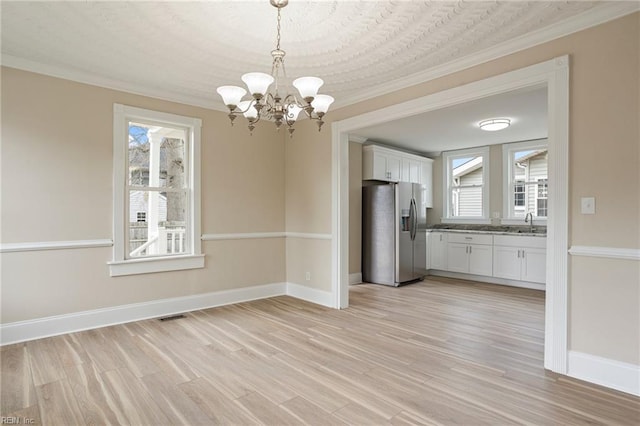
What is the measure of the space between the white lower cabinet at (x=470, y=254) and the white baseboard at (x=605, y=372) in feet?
12.2

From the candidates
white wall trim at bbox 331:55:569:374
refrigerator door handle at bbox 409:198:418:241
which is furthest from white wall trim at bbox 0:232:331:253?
white wall trim at bbox 331:55:569:374

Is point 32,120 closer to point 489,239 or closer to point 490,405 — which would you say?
point 490,405

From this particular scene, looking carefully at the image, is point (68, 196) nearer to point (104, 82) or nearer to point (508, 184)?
point (104, 82)

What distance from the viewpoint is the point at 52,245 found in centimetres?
341

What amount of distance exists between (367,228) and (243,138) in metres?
2.72

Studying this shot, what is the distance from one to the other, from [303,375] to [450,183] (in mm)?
5840

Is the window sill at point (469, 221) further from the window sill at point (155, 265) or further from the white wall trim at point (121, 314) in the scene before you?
the window sill at point (155, 265)

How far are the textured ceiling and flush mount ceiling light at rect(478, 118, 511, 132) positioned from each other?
2076 millimetres

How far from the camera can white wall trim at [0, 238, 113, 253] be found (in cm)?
321

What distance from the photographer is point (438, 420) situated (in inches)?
79.7

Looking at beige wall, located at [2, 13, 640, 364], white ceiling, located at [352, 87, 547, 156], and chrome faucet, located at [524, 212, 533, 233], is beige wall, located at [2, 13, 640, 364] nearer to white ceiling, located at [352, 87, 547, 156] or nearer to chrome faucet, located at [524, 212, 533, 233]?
white ceiling, located at [352, 87, 547, 156]

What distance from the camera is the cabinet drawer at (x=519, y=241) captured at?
5554 mm

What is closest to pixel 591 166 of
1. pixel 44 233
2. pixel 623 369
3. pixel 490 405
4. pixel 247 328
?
pixel 623 369

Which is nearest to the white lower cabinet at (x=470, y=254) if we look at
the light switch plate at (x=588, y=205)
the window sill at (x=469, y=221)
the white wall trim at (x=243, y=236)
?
the window sill at (x=469, y=221)
